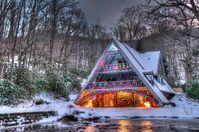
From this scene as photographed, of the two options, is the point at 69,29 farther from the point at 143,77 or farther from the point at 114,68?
the point at 143,77

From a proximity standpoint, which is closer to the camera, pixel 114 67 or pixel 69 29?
pixel 114 67

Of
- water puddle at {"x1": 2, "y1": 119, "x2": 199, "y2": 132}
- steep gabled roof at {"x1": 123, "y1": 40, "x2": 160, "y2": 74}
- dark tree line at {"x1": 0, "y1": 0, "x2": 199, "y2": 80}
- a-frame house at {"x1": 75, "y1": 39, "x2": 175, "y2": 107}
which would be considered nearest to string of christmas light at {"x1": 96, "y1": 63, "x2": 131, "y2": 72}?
a-frame house at {"x1": 75, "y1": 39, "x2": 175, "y2": 107}

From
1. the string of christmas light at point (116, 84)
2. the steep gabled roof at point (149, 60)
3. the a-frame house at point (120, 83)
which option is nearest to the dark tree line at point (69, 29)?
the steep gabled roof at point (149, 60)

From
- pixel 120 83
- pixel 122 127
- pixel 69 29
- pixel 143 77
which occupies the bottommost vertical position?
pixel 122 127

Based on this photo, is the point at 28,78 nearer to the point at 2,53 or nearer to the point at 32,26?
the point at 2,53

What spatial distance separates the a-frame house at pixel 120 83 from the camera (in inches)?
824

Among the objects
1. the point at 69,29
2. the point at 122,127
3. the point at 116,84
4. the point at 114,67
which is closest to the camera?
the point at 122,127

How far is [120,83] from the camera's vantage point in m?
22.0

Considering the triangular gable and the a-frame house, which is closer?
the triangular gable

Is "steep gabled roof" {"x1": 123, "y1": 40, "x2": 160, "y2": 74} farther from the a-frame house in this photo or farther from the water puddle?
the water puddle

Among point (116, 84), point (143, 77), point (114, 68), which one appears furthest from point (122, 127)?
point (114, 68)

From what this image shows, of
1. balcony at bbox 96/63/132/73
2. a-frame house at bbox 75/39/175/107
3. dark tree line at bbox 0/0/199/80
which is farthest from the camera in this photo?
balcony at bbox 96/63/132/73

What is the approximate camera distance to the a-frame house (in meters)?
20.9

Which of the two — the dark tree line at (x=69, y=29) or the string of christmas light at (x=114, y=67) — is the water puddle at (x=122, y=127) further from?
the string of christmas light at (x=114, y=67)
